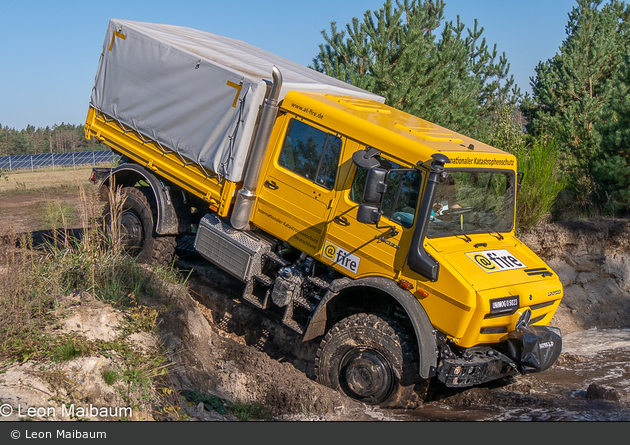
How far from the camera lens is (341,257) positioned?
216 inches

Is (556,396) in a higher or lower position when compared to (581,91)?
lower

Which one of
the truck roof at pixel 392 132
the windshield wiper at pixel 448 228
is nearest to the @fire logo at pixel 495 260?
the windshield wiper at pixel 448 228

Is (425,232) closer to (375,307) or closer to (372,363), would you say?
(375,307)

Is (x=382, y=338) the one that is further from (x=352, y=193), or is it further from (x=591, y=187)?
(x=591, y=187)

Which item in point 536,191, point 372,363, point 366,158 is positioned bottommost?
point 372,363

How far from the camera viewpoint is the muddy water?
4.91m

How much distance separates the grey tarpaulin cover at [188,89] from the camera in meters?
6.05

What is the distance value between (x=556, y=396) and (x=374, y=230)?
269 cm

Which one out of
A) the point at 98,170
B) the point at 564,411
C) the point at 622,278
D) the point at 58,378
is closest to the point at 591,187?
the point at 622,278

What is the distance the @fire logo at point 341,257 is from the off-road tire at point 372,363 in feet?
1.69

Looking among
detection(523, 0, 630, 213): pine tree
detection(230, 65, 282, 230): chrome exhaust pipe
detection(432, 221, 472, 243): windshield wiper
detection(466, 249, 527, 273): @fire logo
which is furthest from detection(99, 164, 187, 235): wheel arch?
detection(523, 0, 630, 213): pine tree

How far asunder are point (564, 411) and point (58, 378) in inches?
180

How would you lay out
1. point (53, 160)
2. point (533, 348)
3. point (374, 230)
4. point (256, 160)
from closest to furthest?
point (533, 348) < point (374, 230) < point (256, 160) < point (53, 160)

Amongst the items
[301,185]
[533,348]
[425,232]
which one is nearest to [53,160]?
[301,185]
